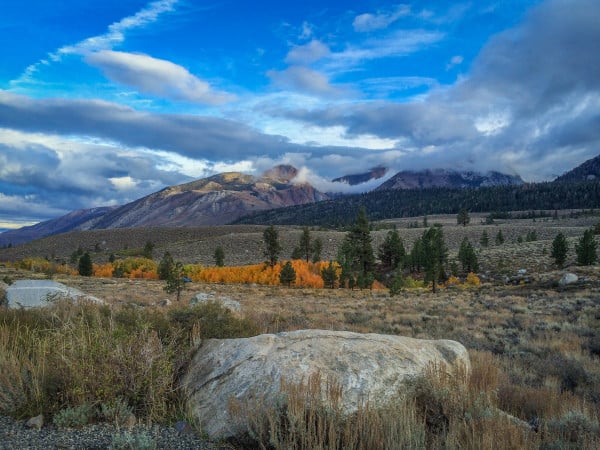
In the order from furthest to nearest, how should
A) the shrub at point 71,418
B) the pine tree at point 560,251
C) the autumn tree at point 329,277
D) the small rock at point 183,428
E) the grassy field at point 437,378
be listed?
the autumn tree at point 329,277
the pine tree at point 560,251
the small rock at point 183,428
the shrub at point 71,418
the grassy field at point 437,378

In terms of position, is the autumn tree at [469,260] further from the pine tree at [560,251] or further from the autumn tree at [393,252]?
the pine tree at [560,251]

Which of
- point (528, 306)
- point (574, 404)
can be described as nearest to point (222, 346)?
point (574, 404)

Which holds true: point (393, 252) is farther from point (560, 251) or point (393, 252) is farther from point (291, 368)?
point (291, 368)

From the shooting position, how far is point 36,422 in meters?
4.54

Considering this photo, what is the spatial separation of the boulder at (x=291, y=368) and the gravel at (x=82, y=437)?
1.04ft

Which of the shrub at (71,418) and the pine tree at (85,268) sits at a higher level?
the shrub at (71,418)

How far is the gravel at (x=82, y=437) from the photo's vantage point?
160 inches

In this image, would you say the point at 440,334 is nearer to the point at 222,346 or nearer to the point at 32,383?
the point at 222,346

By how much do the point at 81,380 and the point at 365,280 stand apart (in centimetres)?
4877

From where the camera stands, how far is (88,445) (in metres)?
4.08

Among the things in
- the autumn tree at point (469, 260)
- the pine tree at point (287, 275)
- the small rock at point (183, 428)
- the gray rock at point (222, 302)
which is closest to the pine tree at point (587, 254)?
the autumn tree at point (469, 260)

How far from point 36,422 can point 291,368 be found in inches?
124

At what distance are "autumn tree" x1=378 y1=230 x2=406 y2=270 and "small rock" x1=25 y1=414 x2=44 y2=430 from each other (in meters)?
61.9

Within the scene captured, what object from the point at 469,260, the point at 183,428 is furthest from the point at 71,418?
the point at 469,260
